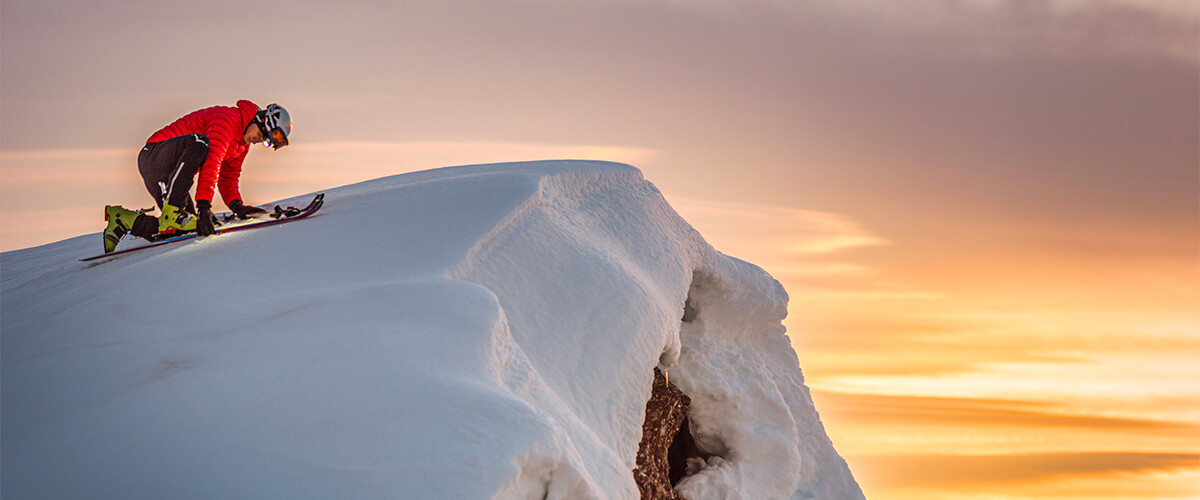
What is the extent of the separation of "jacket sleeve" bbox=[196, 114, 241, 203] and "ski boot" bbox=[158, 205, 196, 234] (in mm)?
315

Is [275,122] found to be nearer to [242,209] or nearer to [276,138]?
[276,138]

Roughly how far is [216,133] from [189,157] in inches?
12.6

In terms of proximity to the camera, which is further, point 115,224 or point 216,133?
point 216,133

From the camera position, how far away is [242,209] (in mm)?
8984

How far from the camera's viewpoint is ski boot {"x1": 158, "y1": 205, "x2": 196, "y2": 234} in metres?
8.34

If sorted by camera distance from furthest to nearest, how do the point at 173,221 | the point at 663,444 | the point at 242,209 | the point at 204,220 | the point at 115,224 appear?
the point at 242,209, the point at 173,221, the point at 115,224, the point at 204,220, the point at 663,444

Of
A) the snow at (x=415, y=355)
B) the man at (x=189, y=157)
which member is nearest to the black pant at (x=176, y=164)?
the man at (x=189, y=157)

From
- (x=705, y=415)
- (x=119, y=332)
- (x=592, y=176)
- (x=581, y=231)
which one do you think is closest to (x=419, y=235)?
(x=581, y=231)

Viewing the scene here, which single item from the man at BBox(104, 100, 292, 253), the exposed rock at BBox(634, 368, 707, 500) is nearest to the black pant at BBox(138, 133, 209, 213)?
the man at BBox(104, 100, 292, 253)

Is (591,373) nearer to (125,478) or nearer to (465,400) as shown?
(465,400)

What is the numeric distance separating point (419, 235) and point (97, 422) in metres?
2.72

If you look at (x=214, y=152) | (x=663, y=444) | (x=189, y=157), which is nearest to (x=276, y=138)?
(x=214, y=152)

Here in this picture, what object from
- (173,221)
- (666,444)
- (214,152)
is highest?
(214,152)

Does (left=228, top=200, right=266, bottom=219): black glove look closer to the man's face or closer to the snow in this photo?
the man's face
